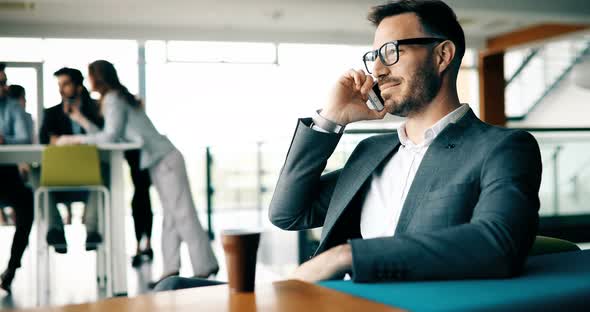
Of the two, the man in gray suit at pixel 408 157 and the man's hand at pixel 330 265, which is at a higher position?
the man in gray suit at pixel 408 157

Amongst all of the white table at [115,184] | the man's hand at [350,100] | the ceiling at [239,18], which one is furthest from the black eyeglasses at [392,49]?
the ceiling at [239,18]

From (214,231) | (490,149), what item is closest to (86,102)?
(214,231)

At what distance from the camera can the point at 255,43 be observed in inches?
365

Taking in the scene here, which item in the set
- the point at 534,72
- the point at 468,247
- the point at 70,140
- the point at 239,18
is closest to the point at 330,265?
the point at 468,247

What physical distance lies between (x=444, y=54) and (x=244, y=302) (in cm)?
101

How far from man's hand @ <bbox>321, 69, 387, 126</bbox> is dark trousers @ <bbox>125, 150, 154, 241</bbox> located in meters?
3.25

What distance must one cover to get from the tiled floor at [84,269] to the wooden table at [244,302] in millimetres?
2870

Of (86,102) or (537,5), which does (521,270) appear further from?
(537,5)

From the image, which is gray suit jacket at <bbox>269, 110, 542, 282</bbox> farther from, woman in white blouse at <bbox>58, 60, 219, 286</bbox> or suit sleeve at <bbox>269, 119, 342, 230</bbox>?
woman in white blouse at <bbox>58, 60, 219, 286</bbox>

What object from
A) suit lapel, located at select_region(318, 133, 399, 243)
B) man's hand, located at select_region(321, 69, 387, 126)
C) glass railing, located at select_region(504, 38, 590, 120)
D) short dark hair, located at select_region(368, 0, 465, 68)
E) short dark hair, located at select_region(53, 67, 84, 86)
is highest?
glass railing, located at select_region(504, 38, 590, 120)

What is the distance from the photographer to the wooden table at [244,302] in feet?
2.72

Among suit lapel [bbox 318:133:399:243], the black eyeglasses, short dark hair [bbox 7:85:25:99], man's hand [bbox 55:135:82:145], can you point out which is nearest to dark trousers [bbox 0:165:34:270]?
man's hand [bbox 55:135:82:145]

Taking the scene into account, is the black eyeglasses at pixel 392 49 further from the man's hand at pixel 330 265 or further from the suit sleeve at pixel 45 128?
the suit sleeve at pixel 45 128

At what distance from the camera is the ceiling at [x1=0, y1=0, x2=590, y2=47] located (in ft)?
24.1
